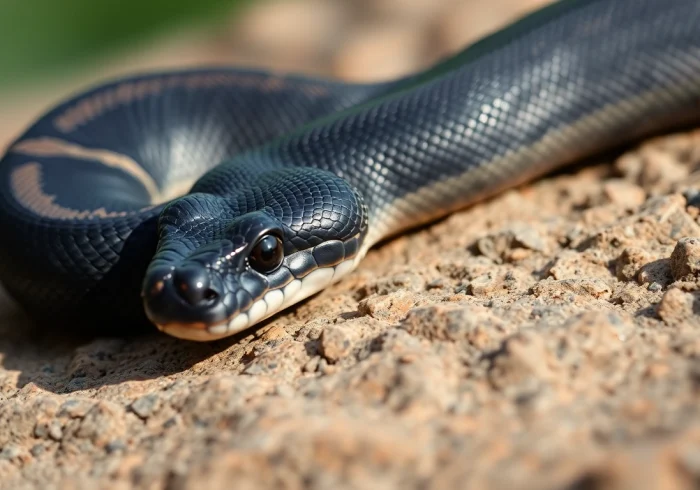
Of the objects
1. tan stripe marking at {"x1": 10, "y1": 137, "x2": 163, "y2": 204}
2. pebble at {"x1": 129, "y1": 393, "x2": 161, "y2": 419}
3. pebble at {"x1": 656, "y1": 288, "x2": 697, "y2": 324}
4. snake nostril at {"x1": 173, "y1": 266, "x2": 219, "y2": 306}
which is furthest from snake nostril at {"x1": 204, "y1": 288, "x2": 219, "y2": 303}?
tan stripe marking at {"x1": 10, "y1": 137, "x2": 163, "y2": 204}

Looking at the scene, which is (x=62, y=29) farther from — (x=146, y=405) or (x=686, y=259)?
(x=686, y=259)

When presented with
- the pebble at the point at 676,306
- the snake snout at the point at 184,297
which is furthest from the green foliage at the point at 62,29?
the pebble at the point at 676,306

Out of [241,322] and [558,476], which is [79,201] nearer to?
[241,322]

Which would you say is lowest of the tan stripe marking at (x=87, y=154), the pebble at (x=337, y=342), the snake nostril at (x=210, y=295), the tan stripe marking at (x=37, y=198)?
the tan stripe marking at (x=87, y=154)

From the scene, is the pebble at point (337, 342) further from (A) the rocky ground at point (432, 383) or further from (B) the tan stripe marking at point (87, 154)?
(B) the tan stripe marking at point (87, 154)

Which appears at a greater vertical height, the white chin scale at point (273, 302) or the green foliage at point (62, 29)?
the white chin scale at point (273, 302)

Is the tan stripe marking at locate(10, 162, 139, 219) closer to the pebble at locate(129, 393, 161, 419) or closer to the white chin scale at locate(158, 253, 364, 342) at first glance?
the white chin scale at locate(158, 253, 364, 342)
